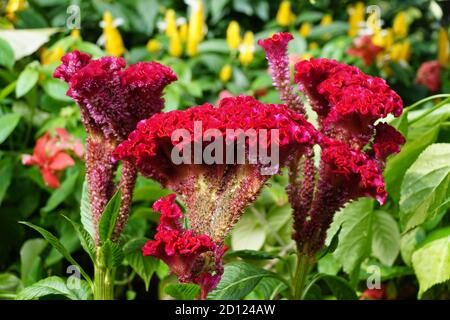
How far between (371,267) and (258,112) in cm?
69

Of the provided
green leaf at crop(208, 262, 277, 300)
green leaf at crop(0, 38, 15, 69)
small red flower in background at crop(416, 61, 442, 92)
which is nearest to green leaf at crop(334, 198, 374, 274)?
green leaf at crop(208, 262, 277, 300)

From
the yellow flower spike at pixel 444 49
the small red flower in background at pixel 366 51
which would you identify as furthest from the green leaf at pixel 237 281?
the yellow flower spike at pixel 444 49

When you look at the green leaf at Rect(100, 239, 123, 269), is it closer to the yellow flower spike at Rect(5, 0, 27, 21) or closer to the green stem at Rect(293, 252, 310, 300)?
the green stem at Rect(293, 252, 310, 300)

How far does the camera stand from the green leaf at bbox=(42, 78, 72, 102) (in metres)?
1.84

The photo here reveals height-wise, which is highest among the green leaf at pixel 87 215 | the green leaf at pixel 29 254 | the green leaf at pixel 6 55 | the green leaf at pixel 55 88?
the green leaf at pixel 6 55

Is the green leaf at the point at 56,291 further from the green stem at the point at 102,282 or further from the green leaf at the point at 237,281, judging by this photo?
the green leaf at the point at 237,281

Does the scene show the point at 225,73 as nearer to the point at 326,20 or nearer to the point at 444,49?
the point at 326,20

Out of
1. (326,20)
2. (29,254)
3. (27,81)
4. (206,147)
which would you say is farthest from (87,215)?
(326,20)

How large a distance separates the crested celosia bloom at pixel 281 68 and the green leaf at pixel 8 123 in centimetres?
83

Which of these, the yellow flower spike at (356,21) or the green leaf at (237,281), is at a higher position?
the yellow flower spike at (356,21)

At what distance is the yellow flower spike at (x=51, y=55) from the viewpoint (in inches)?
78.8

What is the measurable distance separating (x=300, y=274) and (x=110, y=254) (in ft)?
1.02

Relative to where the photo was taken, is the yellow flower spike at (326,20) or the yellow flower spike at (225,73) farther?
the yellow flower spike at (326,20)

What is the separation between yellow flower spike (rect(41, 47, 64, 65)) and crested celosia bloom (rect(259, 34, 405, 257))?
109 cm
